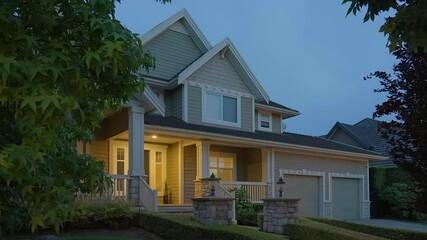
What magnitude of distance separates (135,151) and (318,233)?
5.48 metres

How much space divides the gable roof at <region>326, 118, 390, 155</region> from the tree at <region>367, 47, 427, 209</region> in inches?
969

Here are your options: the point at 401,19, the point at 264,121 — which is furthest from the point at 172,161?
the point at 401,19

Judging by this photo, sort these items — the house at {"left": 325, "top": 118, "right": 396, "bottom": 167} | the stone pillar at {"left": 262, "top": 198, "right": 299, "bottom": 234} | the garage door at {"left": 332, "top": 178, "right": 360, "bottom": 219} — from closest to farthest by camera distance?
the stone pillar at {"left": 262, "top": 198, "right": 299, "bottom": 234}
the garage door at {"left": 332, "top": 178, "right": 360, "bottom": 219}
the house at {"left": 325, "top": 118, "right": 396, "bottom": 167}

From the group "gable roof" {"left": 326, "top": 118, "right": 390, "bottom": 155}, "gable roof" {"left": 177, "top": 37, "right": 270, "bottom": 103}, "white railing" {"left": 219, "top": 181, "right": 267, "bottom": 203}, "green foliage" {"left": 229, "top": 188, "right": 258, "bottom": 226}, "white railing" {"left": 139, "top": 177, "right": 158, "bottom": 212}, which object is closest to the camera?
"white railing" {"left": 139, "top": 177, "right": 158, "bottom": 212}

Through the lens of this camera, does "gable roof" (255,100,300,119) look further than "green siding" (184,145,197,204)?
Yes

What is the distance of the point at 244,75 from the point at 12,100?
1829cm

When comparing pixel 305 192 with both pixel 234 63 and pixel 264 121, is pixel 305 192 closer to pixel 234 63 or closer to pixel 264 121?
pixel 264 121

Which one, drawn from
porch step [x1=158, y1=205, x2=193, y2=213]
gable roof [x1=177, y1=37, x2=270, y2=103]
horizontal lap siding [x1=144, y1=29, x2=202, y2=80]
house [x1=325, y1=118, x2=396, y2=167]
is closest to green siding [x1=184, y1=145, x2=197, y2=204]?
porch step [x1=158, y1=205, x2=193, y2=213]

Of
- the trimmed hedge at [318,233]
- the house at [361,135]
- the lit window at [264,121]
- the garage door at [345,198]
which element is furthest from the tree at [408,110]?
the house at [361,135]

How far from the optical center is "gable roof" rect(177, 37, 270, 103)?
63.6 feet

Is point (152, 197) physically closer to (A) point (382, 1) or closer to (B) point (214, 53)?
(B) point (214, 53)

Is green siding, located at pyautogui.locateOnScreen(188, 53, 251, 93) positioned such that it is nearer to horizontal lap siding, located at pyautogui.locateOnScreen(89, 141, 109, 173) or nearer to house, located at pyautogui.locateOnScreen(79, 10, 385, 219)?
house, located at pyautogui.locateOnScreen(79, 10, 385, 219)

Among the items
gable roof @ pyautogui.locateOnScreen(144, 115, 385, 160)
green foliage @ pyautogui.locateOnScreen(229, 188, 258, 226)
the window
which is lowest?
green foliage @ pyautogui.locateOnScreen(229, 188, 258, 226)

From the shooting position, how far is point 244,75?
20.8 meters
